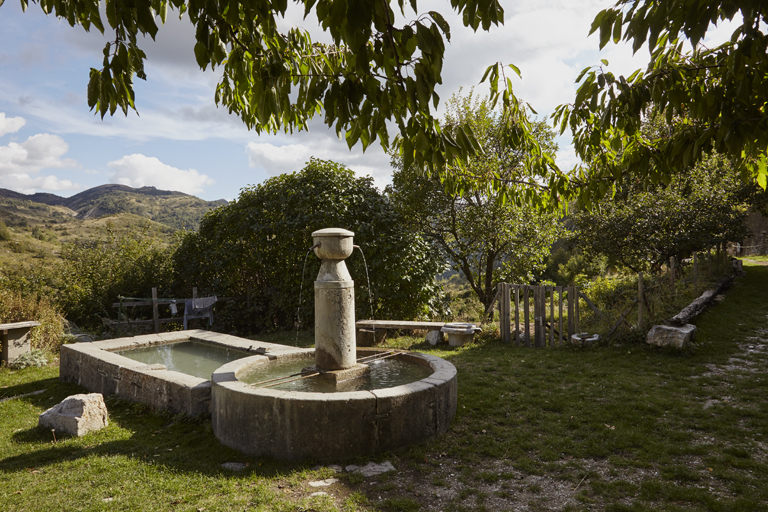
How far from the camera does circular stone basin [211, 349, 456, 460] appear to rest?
427 centimetres

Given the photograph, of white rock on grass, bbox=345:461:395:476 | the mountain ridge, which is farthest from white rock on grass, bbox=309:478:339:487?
the mountain ridge

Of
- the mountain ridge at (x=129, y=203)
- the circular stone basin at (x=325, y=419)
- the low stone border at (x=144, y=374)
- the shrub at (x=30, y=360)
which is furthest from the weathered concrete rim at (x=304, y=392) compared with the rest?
the mountain ridge at (x=129, y=203)

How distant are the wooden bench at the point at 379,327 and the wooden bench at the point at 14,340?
6.49m

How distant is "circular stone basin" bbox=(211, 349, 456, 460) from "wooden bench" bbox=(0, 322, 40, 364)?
6.41 m

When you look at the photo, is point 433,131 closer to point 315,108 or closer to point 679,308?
point 315,108

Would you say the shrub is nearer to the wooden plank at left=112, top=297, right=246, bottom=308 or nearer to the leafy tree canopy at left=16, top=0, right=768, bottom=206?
the wooden plank at left=112, top=297, right=246, bottom=308

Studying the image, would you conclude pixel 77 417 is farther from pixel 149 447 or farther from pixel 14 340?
pixel 14 340

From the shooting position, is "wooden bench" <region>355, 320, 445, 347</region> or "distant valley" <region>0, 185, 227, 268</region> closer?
"wooden bench" <region>355, 320, 445, 347</region>

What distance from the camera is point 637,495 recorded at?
3590mm

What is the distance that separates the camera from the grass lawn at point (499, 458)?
140 inches

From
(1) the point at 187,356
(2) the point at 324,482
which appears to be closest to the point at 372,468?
(2) the point at 324,482

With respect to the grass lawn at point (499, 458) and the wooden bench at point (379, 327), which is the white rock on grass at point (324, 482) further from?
the wooden bench at point (379, 327)

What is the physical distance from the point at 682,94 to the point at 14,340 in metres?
11.1

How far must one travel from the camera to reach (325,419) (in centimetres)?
426
